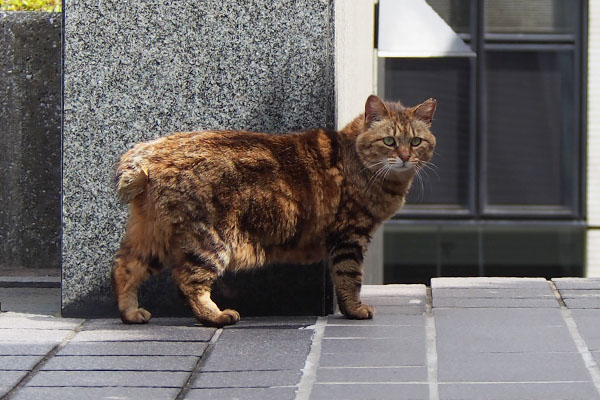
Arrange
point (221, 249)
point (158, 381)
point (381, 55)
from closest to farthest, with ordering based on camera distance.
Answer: point (158, 381), point (221, 249), point (381, 55)

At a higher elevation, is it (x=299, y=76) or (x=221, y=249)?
(x=299, y=76)

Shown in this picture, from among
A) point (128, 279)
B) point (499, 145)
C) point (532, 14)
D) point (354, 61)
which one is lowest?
point (128, 279)

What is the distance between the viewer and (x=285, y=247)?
551 centimetres

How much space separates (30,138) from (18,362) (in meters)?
2.57

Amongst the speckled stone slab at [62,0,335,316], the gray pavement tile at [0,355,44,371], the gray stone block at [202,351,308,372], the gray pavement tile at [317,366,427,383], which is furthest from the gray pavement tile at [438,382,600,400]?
the speckled stone slab at [62,0,335,316]

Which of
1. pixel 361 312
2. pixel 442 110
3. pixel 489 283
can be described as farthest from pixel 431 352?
pixel 442 110

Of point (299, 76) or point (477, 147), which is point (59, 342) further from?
point (477, 147)

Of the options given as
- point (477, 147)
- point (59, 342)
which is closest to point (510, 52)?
point (477, 147)

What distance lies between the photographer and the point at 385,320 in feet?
17.8

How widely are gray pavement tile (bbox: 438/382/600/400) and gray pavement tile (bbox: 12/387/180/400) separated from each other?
1029mm

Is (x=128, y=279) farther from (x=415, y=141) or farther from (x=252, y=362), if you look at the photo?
(x=415, y=141)

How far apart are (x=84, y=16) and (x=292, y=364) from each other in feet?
7.62

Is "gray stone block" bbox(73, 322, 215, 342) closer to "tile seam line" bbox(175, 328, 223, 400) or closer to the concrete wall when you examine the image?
"tile seam line" bbox(175, 328, 223, 400)

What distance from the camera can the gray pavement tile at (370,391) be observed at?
3927mm
